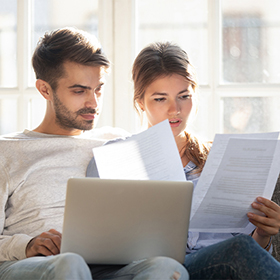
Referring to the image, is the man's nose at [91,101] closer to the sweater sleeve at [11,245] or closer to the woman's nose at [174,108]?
the woman's nose at [174,108]

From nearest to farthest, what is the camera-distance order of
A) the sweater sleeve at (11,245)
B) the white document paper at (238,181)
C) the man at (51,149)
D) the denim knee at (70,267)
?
the denim knee at (70,267)
the white document paper at (238,181)
the sweater sleeve at (11,245)
the man at (51,149)

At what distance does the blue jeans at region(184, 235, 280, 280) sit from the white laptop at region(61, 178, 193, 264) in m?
0.14

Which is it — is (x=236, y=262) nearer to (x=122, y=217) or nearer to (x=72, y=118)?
(x=122, y=217)

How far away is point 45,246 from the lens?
48.7 inches

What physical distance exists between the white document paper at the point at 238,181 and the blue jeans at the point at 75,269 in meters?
0.24

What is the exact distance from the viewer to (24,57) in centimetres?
222

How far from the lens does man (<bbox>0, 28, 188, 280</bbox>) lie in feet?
4.74

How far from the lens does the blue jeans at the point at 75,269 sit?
37.9 inches

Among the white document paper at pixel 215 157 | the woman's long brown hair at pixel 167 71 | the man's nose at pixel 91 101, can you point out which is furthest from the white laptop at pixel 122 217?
the man's nose at pixel 91 101

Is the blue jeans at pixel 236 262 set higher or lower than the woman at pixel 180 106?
lower

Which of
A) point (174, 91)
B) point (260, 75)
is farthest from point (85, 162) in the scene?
point (260, 75)

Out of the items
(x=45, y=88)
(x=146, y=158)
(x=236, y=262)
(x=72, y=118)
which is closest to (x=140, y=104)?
(x=72, y=118)

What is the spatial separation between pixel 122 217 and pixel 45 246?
0.32 m

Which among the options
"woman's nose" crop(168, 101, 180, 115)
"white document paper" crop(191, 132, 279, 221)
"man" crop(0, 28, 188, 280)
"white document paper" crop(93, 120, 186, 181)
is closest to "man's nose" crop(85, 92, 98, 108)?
"man" crop(0, 28, 188, 280)
